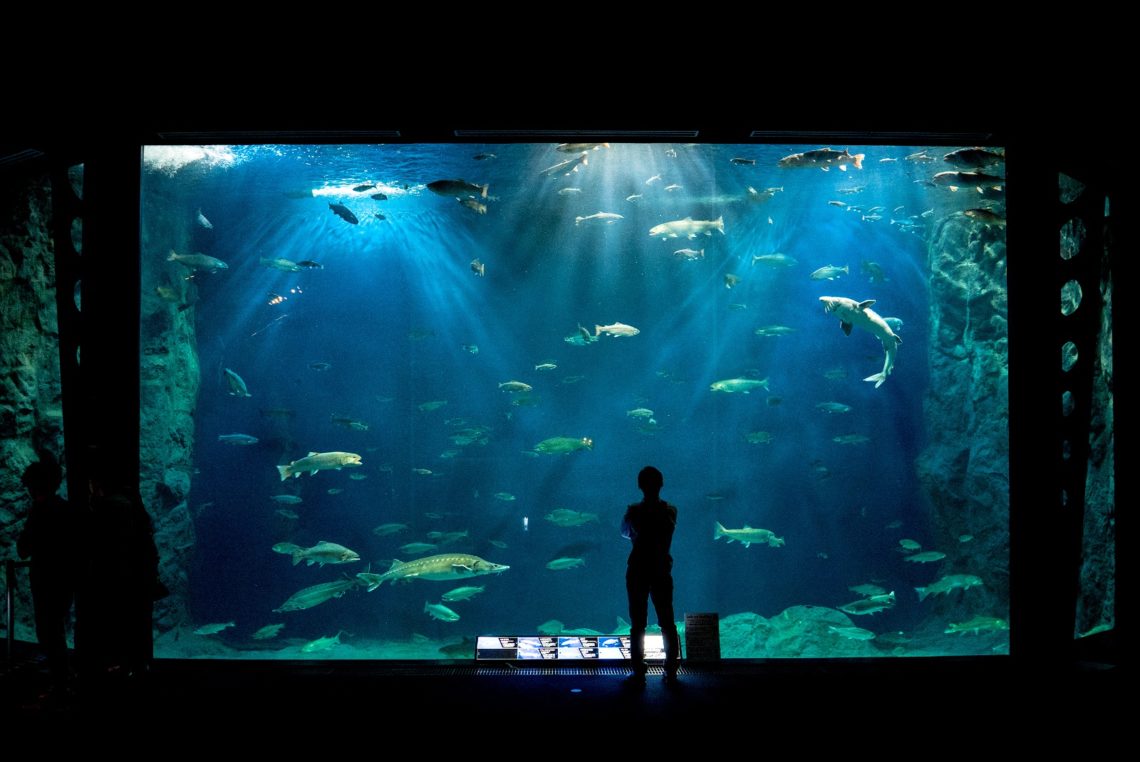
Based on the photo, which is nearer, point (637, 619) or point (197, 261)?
point (637, 619)

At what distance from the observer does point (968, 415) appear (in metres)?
12.5

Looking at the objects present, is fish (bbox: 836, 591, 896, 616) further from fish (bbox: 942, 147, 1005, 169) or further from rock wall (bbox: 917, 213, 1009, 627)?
fish (bbox: 942, 147, 1005, 169)

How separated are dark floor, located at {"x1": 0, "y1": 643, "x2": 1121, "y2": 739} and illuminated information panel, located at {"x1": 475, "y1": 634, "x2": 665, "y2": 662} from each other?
167mm

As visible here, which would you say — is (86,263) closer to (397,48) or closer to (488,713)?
(397,48)

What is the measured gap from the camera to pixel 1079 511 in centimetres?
489

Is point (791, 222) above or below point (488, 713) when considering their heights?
above

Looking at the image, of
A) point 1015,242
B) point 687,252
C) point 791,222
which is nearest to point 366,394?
point 687,252

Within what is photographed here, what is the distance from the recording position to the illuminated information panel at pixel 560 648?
4.97 m

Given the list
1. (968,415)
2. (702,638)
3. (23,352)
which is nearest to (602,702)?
(702,638)

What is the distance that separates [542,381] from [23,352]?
485 inches

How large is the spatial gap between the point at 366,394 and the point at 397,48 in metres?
14.2

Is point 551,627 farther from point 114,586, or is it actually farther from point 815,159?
point 114,586

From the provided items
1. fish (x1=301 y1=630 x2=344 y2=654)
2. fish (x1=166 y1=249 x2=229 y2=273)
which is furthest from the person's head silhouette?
fish (x1=301 y1=630 x2=344 y2=654)

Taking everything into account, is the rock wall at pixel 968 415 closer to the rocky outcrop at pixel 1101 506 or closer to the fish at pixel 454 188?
the rocky outcrop at pixel 1101 506
